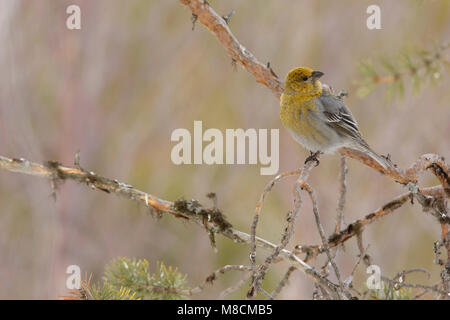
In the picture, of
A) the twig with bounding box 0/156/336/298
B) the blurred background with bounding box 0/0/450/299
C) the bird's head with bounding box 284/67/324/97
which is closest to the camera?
the twig with bounding box 0/156/336/298

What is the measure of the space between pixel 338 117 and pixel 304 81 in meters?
0.24

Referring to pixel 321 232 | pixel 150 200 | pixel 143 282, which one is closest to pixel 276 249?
pixel 321 232

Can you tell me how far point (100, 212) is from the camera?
19.6ft

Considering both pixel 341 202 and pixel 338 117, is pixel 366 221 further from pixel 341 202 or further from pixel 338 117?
pixel 338 117

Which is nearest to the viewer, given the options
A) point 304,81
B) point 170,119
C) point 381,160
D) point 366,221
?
point 366,221

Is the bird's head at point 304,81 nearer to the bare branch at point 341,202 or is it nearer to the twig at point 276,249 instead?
the bare branch at point 341,202

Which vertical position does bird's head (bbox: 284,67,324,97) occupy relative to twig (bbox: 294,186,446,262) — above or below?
above

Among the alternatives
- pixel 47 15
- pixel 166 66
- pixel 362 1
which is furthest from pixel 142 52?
pixel 362 1

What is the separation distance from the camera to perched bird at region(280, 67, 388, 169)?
2400 mm

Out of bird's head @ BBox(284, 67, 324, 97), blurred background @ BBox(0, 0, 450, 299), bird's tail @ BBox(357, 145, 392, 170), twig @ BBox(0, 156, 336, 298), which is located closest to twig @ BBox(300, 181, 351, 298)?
twig @ BBox(0, 156, 336, 298)

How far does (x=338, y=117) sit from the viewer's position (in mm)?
2508

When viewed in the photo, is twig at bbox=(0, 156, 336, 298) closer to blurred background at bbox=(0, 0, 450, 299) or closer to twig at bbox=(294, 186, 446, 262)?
twig at bbox=(294, 186, 446, 262)

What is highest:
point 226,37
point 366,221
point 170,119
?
Answer: point 170,119

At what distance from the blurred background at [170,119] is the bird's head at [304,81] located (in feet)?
7.65
